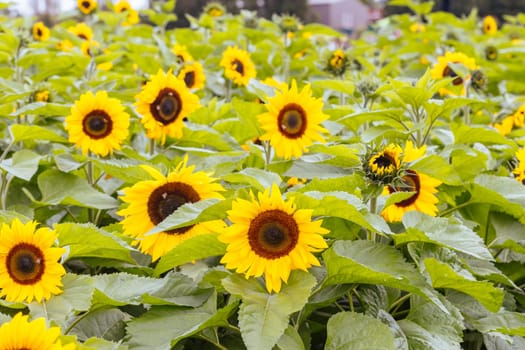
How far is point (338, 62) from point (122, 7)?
2.47 m

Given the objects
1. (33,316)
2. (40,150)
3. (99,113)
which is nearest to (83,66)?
(40,150)

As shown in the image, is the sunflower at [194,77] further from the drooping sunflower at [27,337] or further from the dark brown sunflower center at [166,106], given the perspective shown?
the drooping sunflower at [27,337]

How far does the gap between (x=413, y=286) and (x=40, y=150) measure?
142 centimetres

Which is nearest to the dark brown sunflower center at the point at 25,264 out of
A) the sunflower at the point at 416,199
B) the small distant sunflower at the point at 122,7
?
the sunflower at the point at 416,199

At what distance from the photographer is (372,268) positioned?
56.6 inches

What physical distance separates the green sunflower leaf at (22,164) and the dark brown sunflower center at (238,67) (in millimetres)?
1327

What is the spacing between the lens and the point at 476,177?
6.21 ft

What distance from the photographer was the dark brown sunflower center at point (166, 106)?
6.93 feet

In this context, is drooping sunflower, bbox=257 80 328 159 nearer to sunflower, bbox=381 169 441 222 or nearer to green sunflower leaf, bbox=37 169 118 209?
sunflower, bbox=381 169 441 222

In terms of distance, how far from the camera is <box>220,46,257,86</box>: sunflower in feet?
10.3

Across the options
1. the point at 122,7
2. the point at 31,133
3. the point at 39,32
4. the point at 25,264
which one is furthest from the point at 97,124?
the point at 122,7

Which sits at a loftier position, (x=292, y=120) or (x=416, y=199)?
(x=292, y=120)

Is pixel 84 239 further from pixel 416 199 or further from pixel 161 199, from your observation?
pixel 416 199

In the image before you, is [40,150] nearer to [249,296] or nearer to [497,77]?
[249,296]
